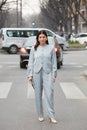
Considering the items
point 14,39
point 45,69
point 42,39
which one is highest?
point 42,39

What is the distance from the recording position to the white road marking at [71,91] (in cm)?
1291

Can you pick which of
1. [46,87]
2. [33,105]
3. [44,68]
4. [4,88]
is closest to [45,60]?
[44,68]

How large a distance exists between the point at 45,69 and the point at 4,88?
6158 millimetres

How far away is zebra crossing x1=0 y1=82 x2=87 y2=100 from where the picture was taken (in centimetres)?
1286

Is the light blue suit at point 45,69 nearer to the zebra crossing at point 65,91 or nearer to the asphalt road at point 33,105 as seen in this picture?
the asphalt road at point 33,105

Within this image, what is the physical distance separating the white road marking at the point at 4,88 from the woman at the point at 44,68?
3.92 m

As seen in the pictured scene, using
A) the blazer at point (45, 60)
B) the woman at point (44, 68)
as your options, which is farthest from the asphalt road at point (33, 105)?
the blazer at point (45, 60)

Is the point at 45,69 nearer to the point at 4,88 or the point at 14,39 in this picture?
the point at 4,88

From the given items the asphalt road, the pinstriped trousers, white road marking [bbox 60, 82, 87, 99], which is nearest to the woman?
the pinstriped trousers

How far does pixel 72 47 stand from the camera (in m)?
44.5

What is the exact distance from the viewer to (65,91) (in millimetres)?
14094

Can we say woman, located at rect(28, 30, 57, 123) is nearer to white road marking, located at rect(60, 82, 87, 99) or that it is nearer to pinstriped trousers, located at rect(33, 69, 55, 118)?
pinstriped trousers, located at rect(33, 69, 55, 118)

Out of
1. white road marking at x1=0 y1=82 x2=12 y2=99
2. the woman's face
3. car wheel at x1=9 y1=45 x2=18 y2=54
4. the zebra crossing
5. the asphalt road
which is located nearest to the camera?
the asphalt road

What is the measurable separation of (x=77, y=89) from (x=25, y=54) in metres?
8.61
